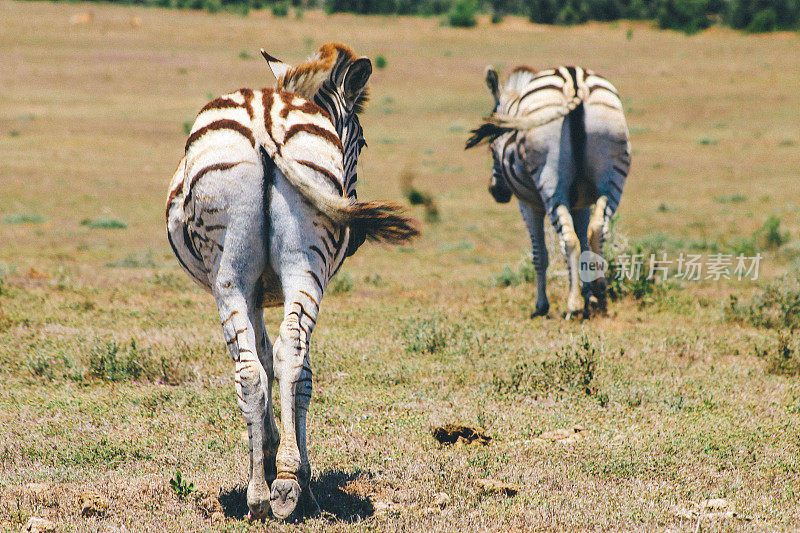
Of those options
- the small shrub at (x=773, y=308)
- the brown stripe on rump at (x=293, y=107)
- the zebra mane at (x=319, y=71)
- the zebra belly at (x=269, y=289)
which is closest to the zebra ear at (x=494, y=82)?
the small shrub at (x=773, y=308)

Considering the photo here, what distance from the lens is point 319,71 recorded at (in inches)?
199

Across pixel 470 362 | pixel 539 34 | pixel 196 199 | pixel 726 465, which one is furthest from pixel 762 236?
pixel 539 34

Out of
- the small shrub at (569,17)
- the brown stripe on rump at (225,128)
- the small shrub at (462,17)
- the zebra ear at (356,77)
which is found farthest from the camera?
the small shrub at (569,17)

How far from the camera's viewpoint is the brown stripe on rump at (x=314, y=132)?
4.44m

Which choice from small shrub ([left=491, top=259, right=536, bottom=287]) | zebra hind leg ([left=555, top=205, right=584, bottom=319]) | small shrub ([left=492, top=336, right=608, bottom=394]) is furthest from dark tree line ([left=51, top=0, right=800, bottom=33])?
small shrub ([left=492, top=336, right=608, bottom=394])

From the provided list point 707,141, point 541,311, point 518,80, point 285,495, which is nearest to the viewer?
point 285,495

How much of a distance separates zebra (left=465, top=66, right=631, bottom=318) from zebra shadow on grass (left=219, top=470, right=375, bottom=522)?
5064 mm

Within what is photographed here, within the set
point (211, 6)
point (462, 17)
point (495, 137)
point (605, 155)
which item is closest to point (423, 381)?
point (605, 155)

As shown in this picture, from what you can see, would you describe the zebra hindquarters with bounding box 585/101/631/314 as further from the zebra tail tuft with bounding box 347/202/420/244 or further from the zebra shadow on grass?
the zebra shadow on grass

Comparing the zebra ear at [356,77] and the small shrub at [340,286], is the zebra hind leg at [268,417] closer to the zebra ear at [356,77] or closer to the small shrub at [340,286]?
the zebra ear at [356,77]

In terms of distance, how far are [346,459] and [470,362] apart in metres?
2.50

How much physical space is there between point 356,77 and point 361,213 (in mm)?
1322

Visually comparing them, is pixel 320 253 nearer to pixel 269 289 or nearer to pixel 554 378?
pixel 269 289

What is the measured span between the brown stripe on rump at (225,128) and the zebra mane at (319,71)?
67 centimetres
